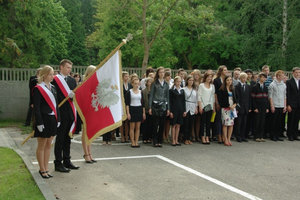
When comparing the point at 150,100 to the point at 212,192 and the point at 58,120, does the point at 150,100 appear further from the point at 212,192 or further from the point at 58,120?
the point at 212,192

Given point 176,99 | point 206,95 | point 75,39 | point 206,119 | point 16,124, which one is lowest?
point 16,124

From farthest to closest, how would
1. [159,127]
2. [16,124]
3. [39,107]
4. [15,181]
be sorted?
1. [16,124]
2. [159,127]
3. [39,107]
4. [15,181]

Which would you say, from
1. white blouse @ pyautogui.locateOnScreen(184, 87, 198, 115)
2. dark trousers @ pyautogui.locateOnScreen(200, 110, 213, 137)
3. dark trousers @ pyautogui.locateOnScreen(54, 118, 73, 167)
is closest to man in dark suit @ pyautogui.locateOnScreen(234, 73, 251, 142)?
dark trousers @ pyautogui.locateOnScreen(200, 110, 213, 137)

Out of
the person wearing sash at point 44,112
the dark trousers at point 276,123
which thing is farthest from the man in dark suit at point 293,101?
the person wearing sash at point 44,112

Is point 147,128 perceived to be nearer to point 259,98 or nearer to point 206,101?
point 206,101

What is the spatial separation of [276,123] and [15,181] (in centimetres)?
884

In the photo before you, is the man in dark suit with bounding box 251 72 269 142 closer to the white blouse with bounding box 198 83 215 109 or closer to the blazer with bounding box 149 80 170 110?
the white blouse with bounding box 198 83 215 109

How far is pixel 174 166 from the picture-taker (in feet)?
A: 26.7

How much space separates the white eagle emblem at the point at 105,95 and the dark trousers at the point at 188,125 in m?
4.15

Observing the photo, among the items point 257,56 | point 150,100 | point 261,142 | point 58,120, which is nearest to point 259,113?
point 261,142

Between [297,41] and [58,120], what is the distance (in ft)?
81.9

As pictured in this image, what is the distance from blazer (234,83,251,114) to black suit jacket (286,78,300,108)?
1.64 metres

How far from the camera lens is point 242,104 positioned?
11.7 metres

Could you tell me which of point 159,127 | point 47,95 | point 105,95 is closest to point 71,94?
point 47,95
